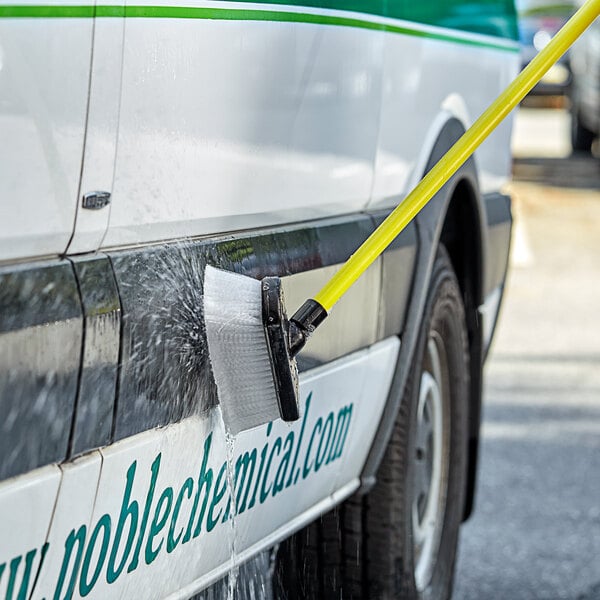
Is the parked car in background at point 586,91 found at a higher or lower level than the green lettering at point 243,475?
lower

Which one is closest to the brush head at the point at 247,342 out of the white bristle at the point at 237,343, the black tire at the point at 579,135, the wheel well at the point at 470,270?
the white bristle at the point at 237,343

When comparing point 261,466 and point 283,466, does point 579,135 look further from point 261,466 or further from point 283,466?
point 261,466

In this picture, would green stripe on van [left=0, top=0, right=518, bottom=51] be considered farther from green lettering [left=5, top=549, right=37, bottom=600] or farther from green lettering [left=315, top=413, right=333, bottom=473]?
green lettering [left=315, top=413, right=333, bottom=473]

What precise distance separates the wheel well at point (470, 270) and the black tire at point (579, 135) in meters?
12.0

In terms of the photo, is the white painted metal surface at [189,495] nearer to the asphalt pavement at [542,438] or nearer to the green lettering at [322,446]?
the green lettering at [322,446]

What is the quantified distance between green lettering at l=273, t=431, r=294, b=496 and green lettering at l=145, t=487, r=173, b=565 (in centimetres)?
47

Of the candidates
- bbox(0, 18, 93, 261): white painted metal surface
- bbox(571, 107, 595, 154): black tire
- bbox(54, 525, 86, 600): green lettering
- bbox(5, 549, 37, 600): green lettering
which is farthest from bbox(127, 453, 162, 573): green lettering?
bbox(571, 107, 595, 154): black tire

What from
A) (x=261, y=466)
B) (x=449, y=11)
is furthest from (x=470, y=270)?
(x=261, y=466)

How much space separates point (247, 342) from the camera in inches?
86.3

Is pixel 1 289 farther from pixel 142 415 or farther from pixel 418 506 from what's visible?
pixel 418 506

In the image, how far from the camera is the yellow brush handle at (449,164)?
2361 mm

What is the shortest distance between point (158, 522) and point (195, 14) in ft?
2.38

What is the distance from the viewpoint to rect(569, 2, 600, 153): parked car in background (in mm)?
14359

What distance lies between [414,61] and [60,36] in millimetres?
1582
